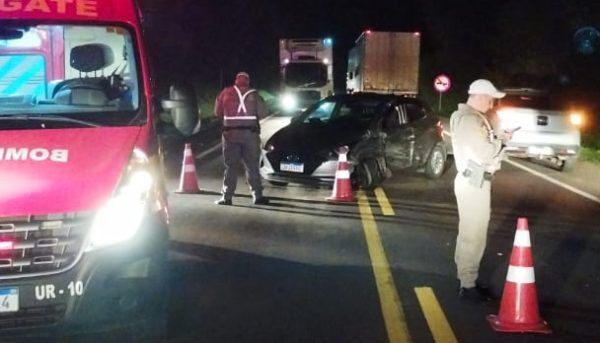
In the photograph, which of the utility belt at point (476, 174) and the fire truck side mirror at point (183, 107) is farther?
the utility belt at point (476, 174)

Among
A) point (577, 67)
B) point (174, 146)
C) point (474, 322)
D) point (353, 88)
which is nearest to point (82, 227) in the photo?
point (474, 322)

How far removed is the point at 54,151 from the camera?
5.32m

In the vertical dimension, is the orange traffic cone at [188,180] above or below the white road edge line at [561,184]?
above

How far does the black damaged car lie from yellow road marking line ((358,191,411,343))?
230 cm

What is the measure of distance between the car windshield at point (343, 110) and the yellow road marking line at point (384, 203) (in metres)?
1.29

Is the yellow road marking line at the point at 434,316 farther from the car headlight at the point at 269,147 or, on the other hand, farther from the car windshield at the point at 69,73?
the car headlight at the point at 269,147

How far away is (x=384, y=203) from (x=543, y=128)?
19.4 ft

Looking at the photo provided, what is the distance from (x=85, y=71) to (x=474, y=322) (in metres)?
3.55

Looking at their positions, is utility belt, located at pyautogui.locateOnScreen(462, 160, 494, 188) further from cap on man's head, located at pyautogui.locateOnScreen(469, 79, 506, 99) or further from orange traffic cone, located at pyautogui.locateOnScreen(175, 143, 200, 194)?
orange traffic cone, located at pyautogui.locateOnScreen(175, 143, 200, 194)

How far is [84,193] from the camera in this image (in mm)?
5098

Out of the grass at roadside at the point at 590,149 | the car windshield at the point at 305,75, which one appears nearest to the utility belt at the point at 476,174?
the grass at roadside at the point at 590,149

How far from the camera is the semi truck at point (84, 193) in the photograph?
5.00m

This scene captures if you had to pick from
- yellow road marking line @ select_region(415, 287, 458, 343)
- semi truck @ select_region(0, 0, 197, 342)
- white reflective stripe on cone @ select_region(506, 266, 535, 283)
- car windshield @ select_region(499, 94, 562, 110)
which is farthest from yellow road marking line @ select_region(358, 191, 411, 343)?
car windshield @ select_region(499, 94, 562, 110)

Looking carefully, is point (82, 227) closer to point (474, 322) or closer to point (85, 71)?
point (85, 71)
